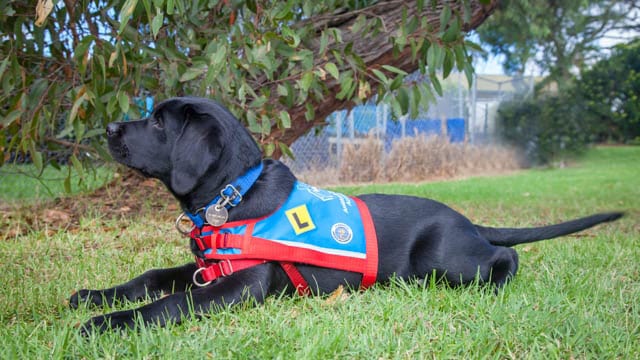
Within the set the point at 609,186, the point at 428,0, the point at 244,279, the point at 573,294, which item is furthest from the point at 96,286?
the point at 609,186

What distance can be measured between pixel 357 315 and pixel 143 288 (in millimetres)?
986

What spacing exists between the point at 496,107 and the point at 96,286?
1444 centimetres

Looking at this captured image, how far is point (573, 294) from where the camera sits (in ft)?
8.73

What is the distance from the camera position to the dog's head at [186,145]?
2.41 metres

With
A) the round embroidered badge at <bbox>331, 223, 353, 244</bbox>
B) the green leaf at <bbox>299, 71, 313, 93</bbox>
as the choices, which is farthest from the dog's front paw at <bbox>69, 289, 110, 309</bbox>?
the green leaf at <bbox>299, 71, 313, 93</bbox>

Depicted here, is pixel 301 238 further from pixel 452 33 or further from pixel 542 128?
pixel 542 128

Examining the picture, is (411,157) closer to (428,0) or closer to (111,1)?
(428,0)

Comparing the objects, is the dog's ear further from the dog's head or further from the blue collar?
the blue collar

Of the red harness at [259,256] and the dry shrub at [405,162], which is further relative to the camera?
the dry shrub at [405,162]

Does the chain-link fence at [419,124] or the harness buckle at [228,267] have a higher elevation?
the chain-link fence at [419,124]

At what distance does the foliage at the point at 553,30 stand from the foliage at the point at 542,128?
867 mm

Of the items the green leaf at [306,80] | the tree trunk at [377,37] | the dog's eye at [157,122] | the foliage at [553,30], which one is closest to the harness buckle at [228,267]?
the dog's eye at [157,122]

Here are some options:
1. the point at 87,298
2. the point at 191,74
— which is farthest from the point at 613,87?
the point at 87,298

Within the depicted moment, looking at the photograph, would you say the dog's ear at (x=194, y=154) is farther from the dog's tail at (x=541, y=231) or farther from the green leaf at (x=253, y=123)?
the green leaf at (x=253, y=123)
